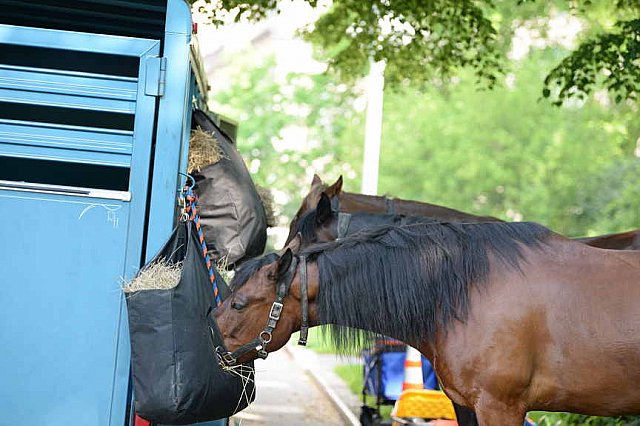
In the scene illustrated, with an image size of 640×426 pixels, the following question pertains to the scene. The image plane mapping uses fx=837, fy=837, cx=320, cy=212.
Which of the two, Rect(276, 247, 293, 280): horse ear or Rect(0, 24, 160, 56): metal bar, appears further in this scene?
Rect(0, 24, 160, 56): metal bar

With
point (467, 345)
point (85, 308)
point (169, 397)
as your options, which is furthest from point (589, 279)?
point (85, 308)

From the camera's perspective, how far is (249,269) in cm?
420

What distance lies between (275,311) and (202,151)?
140cm

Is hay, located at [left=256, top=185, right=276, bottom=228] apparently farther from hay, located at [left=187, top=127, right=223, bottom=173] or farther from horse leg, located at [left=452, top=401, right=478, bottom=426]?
horse leg, located at [left=452, top=401, right=478, bottom=426]

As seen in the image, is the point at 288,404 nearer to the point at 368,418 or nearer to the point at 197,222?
the point at 368,418

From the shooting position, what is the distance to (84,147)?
4387 mm

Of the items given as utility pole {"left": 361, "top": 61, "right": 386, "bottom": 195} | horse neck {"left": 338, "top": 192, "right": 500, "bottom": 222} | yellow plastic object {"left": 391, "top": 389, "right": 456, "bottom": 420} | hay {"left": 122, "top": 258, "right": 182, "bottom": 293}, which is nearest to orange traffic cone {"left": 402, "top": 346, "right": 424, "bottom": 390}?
yellow plastic object {"left": 391, "top": 389, "right": 456, "bottom": 420}

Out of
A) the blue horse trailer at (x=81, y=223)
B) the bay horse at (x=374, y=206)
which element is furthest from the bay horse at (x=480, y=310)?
the bay horse at (x=374, y=206)

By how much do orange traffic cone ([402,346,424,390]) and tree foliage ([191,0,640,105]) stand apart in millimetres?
2667

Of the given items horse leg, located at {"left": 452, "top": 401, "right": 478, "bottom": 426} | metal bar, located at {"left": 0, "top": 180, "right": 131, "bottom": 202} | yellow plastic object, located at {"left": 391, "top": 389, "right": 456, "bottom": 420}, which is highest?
metal bar, located at {"left": 0, "top": 180, "right": 131, "bottom": 202}

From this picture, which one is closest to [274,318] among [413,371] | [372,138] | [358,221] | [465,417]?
[465,417]

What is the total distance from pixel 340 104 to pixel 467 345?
19.0 metres

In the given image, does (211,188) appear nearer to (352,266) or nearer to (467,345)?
(352,266)

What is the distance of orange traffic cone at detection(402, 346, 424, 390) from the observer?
7223 mm
